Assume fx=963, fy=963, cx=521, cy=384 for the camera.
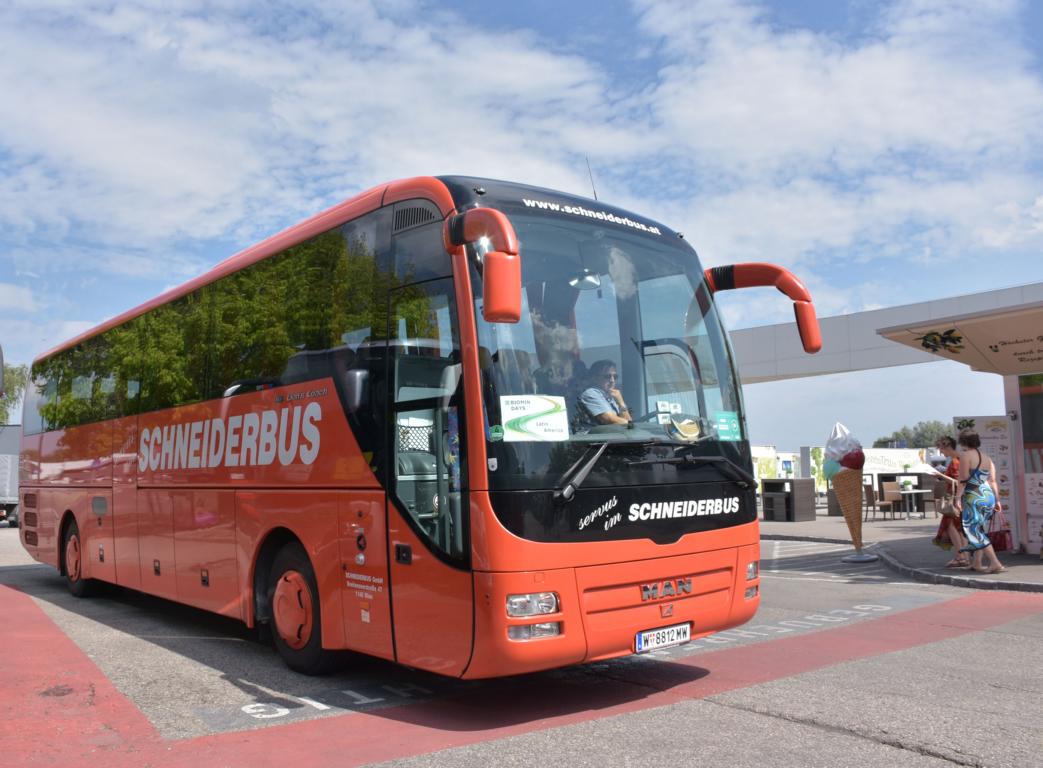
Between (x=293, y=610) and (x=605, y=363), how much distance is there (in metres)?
3.15

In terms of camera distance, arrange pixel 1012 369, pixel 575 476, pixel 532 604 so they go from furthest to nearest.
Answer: pixel 1012 369
pixel 575 476
pixel 532 604

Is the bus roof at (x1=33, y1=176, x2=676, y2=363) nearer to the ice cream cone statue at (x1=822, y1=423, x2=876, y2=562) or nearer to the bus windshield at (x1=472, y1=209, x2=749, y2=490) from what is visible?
the bus windshield at (x1=472, y1=209, x2=749, y2=490)

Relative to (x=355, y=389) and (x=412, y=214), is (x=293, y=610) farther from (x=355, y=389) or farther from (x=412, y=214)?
(x=412, y=214)

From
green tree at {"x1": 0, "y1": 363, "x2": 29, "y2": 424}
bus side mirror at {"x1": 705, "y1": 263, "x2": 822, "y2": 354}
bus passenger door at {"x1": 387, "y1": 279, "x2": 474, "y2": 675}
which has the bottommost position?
bus passenger door at {"x1": 387, "y1": 279, "x2": 474, "y2": 675}

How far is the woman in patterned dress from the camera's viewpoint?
1257 cm

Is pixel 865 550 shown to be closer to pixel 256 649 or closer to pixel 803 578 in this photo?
pixel 803 578

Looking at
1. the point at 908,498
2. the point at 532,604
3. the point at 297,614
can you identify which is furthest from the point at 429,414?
the point at 908,498

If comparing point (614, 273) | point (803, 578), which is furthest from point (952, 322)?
point (614, 273)

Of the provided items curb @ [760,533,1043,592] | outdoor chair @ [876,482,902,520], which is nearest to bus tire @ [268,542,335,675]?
curb @ [760,533,1043,592]

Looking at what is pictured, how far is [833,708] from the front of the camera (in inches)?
231

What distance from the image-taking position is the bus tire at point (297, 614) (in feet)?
23.5

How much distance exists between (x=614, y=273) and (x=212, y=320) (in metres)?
4.41

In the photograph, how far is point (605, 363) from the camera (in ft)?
20.3

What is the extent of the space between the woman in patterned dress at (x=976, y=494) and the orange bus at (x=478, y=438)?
6.51m
